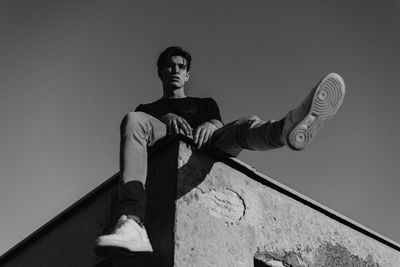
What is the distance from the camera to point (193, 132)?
12.0ft

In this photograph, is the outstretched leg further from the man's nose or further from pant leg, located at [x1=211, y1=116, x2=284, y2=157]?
the man's nose

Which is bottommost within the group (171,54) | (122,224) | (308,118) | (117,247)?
(117,247)

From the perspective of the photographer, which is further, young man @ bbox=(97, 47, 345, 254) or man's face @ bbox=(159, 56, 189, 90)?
man's face @ bbox=(159, 56, 189, 90)

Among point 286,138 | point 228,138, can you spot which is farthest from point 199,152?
point 286,138

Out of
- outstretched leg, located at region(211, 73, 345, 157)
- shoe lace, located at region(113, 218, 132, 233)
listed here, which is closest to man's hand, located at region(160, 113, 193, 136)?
outstretched leg, located at region(211, 73, 345, 157)

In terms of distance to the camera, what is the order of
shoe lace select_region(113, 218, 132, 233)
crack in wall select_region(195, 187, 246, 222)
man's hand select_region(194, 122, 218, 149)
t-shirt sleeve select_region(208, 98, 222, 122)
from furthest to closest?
1. t-shirt sleeve select_region(208, 98, 222, 122)
2. man's hand select_region(194, 122, 218, 149)
3. crack in wall select_region(195, 187, 246, 222)
4. shoe lace select_region(113, 218, 132, 233)

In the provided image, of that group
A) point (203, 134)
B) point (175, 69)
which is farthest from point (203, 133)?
point (175, 69)

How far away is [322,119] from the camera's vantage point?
3072mm

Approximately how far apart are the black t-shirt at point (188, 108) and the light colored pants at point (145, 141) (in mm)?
354

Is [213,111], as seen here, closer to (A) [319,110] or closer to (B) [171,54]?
(B) [171,54]

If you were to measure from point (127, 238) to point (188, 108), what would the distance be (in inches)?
56.1

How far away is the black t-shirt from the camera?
158 inches

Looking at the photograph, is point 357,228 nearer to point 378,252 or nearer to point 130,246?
point 378,252

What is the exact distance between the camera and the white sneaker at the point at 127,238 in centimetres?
284
